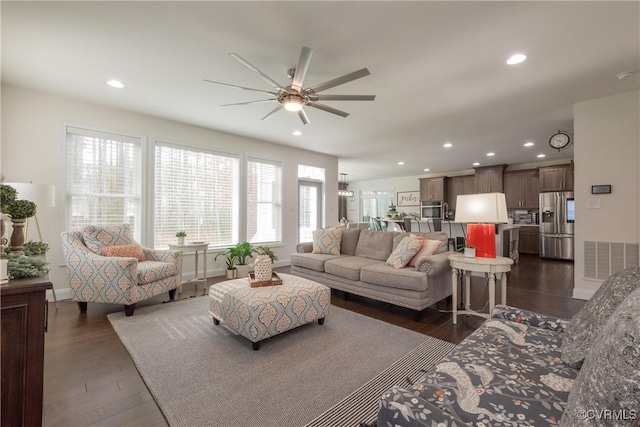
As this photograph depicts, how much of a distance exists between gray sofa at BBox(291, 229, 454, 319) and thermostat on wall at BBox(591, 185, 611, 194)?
80.9 inches

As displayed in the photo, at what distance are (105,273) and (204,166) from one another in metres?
2.46

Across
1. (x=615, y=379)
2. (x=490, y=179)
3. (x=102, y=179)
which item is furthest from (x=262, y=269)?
(x=490, y=179)

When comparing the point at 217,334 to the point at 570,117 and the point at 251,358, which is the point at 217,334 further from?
the point at 570,117

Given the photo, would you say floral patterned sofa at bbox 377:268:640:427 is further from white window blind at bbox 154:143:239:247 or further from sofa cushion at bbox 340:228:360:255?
white window blind at bbox 154:143:239:247

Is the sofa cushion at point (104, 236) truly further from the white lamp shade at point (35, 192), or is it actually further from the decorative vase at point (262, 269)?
the decorative vase at point (262, 269)

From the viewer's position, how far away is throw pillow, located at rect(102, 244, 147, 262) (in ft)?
10.8

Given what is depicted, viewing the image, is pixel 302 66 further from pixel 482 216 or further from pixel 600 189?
pixel 600 189

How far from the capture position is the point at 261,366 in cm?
208

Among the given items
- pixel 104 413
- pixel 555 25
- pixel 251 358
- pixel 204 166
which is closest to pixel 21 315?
pixel 104 413

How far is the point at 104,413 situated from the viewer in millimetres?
1595

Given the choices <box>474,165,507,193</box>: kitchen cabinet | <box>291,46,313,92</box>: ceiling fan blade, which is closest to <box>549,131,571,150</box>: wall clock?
<box>474,165,507,193</box>: kitchen cabinet

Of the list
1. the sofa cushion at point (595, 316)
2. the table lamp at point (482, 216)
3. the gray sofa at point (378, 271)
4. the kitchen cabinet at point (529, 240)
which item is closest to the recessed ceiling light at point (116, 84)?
the gray sofa at point (378, 271)

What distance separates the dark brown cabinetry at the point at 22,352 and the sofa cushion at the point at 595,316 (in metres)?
2.28

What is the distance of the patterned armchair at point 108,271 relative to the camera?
9.67ft
